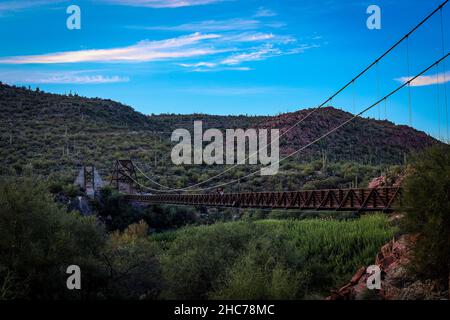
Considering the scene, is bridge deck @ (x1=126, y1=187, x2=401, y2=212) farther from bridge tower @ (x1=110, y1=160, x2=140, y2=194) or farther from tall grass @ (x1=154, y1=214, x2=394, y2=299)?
bridge tower @ (x1=110, y1=160, x2=140, y2=194)

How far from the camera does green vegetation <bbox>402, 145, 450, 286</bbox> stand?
13797 mm

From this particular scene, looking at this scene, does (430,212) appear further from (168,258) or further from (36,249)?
(36,249)

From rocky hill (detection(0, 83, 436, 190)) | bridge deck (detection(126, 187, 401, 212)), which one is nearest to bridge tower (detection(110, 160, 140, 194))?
rocky hill (detection(0, 83, 436, 190))

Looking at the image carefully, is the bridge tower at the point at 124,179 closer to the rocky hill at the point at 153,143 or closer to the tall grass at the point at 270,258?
the rocky hill at the point at 153,143

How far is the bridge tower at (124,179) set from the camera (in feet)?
165

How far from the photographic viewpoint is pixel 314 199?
65.5 feet

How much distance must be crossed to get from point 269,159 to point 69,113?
3564 centimetres

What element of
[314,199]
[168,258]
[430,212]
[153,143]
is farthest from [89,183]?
[430,212]

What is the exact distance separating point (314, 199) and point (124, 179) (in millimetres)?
34216

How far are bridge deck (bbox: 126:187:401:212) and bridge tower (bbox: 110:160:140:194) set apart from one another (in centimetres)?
1832

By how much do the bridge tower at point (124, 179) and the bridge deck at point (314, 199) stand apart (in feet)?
60.1

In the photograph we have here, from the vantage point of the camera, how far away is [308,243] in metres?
26.0

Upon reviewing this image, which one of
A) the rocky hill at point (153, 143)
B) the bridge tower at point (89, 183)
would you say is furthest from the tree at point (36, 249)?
the bridge tower at point (89, 183)
